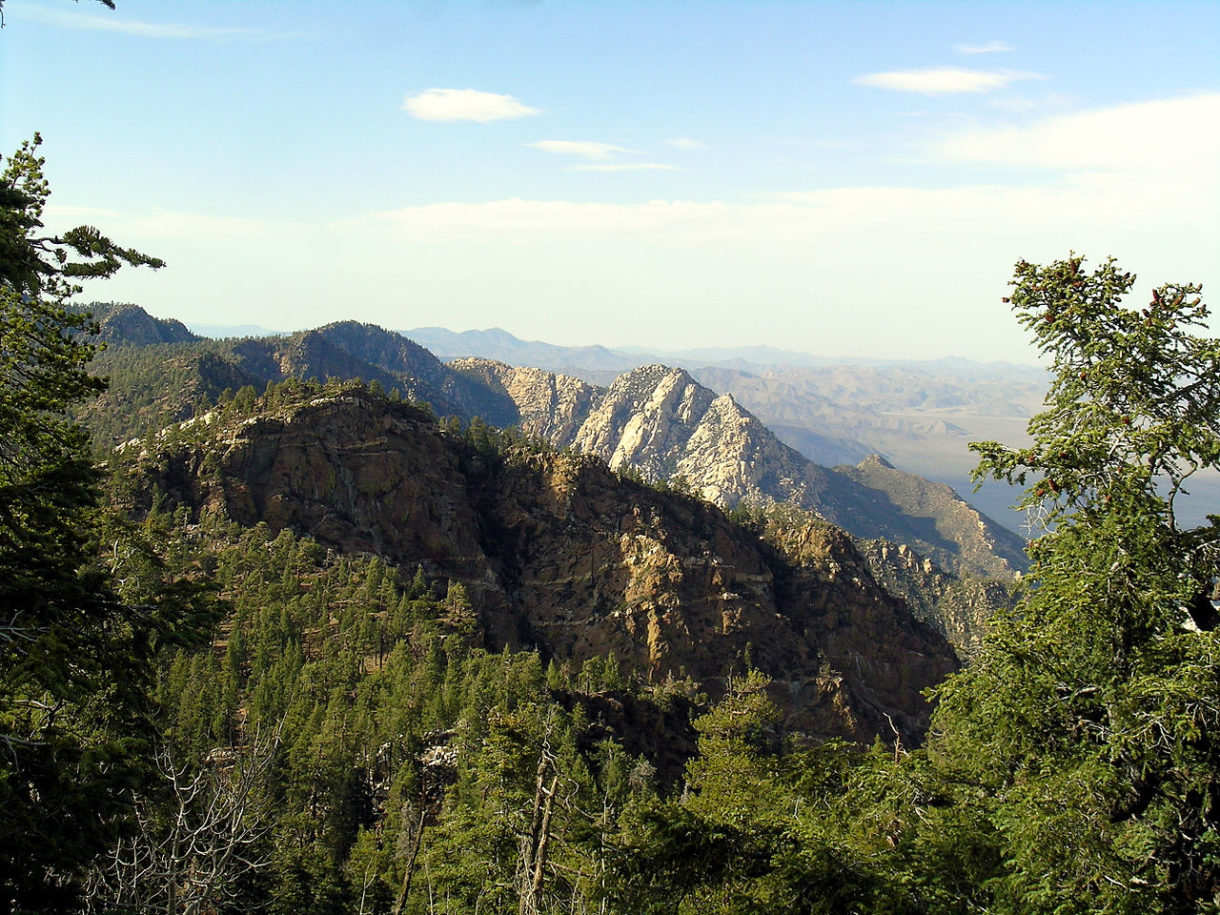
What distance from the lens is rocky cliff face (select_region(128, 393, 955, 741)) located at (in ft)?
384

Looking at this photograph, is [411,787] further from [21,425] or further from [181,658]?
[21,425]

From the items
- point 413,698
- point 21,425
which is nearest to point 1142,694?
point 21,425

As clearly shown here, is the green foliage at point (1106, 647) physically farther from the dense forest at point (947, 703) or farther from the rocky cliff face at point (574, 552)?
the rocky cliff face at point (574, 552)

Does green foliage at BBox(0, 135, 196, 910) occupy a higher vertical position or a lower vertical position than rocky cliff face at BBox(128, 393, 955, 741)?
higher

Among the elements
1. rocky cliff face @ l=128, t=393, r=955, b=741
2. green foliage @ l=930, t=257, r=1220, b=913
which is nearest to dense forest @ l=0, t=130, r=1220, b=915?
green foliage @ l=930, t=257, r=1220, b=913

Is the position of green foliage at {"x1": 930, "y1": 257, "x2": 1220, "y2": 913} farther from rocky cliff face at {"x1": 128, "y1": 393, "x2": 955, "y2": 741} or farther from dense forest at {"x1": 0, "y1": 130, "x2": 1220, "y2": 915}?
rocky cliff face at {"x1": 128, "y1": 393, "x2": 955, "y2": 741}

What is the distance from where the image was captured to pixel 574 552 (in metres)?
135

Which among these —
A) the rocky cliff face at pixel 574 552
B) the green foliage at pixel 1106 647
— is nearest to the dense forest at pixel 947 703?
the green foliage at pixel 1106 647

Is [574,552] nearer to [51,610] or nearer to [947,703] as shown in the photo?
[947,703]

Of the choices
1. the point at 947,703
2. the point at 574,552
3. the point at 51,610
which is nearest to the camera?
the point at 51,610

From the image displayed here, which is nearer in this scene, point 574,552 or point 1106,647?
point 1106,647

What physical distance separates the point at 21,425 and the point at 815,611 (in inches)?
5309

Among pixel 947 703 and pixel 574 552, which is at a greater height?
pixel 947 703

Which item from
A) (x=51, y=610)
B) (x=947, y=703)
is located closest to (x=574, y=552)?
(x=947, y=703)
